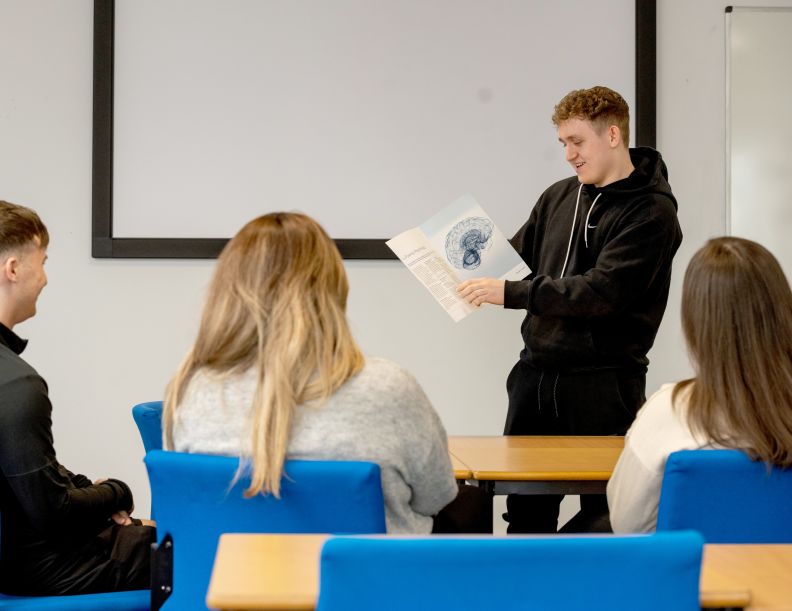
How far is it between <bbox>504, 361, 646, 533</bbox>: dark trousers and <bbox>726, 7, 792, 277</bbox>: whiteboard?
1.48 meters

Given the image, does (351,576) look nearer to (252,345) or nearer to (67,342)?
(252,345)

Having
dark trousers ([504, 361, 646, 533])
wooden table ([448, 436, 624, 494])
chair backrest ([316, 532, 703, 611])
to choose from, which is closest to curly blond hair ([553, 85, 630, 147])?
dark trousers ([504, 361, 646, 533])

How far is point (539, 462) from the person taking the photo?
2365 millimetres

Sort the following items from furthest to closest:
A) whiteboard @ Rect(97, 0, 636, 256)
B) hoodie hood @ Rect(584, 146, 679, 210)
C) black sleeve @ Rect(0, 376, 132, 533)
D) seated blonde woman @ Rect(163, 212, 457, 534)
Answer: whiteboard @ Rect(97, 0, 636, 256), hoodie hood @ Rect(584, 146, 679, 210), black sleeve @ Rect(0, 376, 132, 533), seated blonde woman @ Rect(163, 212, 457, 534)

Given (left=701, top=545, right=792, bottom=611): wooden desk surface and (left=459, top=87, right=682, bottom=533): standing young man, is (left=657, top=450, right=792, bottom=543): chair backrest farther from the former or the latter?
(left=459, top=87, right=682, bottom=533): standing young man

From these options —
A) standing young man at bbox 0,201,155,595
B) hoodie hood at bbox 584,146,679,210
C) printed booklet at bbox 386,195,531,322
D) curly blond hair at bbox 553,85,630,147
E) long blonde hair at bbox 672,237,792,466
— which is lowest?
standing young man at bbox 0,201,155,595

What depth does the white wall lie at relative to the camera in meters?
4.07

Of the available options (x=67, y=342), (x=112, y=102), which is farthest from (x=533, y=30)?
(x=67, y=342)

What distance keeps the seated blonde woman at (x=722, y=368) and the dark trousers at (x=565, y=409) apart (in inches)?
48.0

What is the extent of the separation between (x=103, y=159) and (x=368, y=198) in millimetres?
1079

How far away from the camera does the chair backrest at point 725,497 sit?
161 cm

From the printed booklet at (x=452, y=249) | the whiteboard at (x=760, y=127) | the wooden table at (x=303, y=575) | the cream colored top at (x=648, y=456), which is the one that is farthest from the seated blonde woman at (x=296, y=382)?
the whiteboard at (x=760, y=127)

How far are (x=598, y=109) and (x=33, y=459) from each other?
2.03 metres

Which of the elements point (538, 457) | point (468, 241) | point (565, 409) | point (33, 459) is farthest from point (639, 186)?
point (33, 459)
